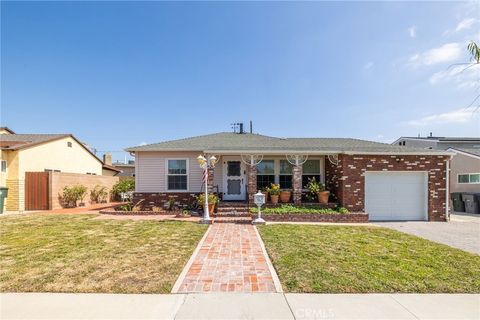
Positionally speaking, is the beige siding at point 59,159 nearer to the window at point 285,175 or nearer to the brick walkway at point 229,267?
the brick walkway at point 229,267

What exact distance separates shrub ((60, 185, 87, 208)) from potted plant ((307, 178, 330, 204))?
1416 centimetres

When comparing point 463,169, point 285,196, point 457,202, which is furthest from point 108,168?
point 463,169

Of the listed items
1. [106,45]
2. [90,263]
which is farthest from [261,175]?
[106,45]

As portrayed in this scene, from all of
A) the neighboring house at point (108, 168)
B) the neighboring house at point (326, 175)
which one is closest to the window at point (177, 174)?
the neighboring house at point (326, 175)

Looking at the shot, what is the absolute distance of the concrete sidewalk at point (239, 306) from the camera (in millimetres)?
3305

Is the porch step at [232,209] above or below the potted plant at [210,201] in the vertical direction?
below

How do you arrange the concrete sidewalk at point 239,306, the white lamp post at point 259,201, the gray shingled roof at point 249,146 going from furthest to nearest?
the gray shingled roof at point 249,146
the white lamp post at point 259,201
the concrete sidewalk at point 239,306

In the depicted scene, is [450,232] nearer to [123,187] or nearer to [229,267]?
[229,267]

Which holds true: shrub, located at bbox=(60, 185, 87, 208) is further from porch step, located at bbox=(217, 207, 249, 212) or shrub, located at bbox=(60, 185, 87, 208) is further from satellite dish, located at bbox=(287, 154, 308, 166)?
satellite dish, located at bbox=(287, 154, 308, 166)

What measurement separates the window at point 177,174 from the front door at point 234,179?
7.18 ft

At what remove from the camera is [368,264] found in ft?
17.0

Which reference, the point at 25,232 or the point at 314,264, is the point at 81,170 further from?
the point at 314,264

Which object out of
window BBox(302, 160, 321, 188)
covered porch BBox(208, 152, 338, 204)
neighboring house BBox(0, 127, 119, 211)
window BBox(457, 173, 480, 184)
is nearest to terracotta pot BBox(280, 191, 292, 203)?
covered porch BBox(208, 152, 338, 204)

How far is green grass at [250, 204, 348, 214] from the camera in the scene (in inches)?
434
